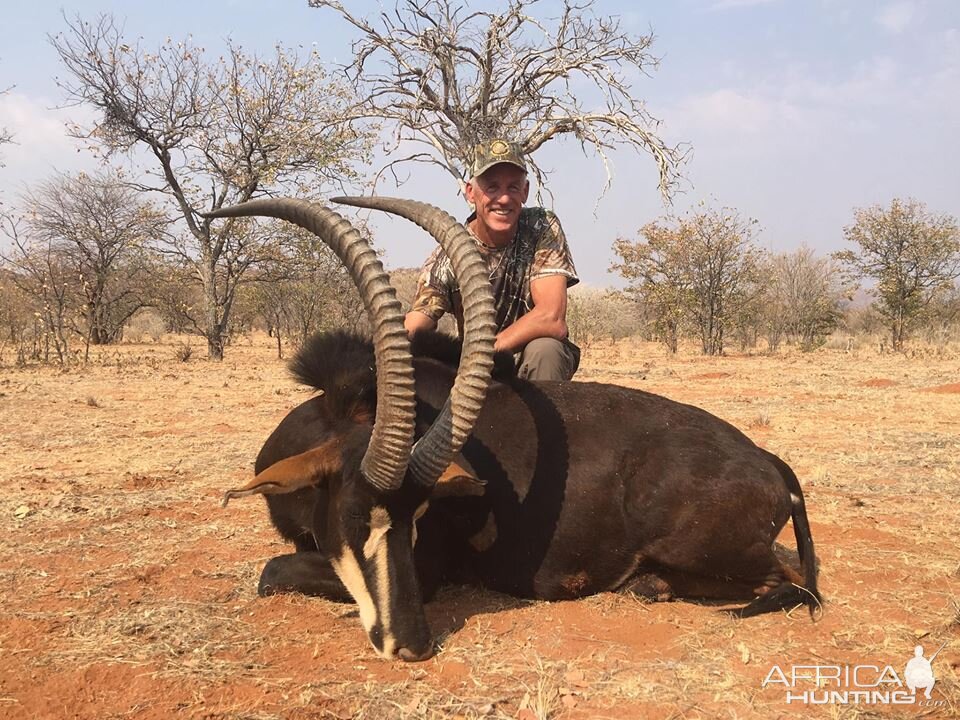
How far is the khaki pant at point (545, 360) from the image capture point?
5430mm

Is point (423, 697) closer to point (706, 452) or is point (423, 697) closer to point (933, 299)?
point (706, 452)

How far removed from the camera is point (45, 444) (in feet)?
27.9

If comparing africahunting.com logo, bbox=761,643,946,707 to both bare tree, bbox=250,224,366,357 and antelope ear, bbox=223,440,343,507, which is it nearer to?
antelope ear, bbox=223,440,343,507

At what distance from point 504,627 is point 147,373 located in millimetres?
15845

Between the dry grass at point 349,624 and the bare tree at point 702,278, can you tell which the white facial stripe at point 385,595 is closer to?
the dry grass at point 349,624

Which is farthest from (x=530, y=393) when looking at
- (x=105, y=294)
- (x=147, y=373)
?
(x=105, y=294)

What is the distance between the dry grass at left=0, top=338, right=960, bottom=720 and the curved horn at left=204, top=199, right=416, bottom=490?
88 cm

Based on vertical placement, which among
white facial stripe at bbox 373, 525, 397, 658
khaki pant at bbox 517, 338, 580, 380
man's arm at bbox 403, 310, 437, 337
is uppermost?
man's arm at bbox 403, 310, 437, 337

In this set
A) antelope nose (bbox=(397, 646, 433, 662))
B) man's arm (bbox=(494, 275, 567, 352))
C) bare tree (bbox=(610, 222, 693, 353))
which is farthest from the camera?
bare tree (bbox=(610, 222, 693, 353))

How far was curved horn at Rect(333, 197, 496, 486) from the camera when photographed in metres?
3.36

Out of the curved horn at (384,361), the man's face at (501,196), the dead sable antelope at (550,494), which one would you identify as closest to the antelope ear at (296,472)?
the dead sable antelope at (550,494)

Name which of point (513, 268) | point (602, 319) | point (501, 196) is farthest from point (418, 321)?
point (602, 319)

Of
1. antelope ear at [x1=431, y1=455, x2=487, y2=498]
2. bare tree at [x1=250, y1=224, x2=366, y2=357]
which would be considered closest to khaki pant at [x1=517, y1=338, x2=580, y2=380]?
antelope ear at [x1=431, y1=455, x2=487, y2=498]

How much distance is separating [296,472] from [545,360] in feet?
8.02
